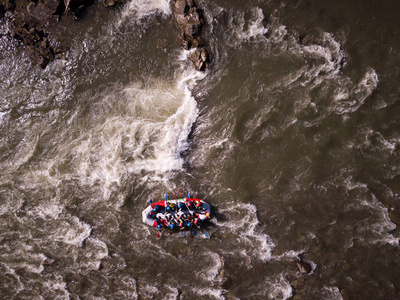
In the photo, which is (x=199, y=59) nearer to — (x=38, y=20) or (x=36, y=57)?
(x=36, y=57)

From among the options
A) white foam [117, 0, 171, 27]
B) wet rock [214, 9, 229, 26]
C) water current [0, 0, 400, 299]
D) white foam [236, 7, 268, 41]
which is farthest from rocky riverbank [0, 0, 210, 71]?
white foam [236, 7, 268, 41]

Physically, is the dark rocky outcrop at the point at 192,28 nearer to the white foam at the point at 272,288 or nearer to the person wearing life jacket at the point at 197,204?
the person wearing life jacket at the point at 197,204

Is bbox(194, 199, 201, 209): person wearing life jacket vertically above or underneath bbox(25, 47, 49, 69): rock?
underneath

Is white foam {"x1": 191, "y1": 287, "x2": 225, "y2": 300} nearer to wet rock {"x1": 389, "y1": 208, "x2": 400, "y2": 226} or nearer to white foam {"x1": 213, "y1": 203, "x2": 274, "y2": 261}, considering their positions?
white foam {"x1": 213, "y1": 203, "x2": 274, "y2": 261}

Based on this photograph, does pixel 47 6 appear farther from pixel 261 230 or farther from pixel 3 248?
pixel 261 230

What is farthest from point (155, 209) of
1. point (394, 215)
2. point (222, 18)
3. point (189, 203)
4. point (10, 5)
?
point (10, 5)

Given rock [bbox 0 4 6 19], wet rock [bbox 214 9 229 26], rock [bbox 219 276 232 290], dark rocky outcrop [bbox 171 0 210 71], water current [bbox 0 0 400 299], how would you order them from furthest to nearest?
rock [bbox 0 4 6 19]
rock [bbox 219 276 232 290]
wet rock [bbox 214 9 229 26]
dark rocky outcrop [bbox 171 0 210 71]
water current [bbox 0 0 400 299]

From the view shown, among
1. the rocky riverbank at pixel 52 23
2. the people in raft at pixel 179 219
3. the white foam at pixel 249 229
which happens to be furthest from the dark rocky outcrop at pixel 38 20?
the white foam at pixel 249 229
